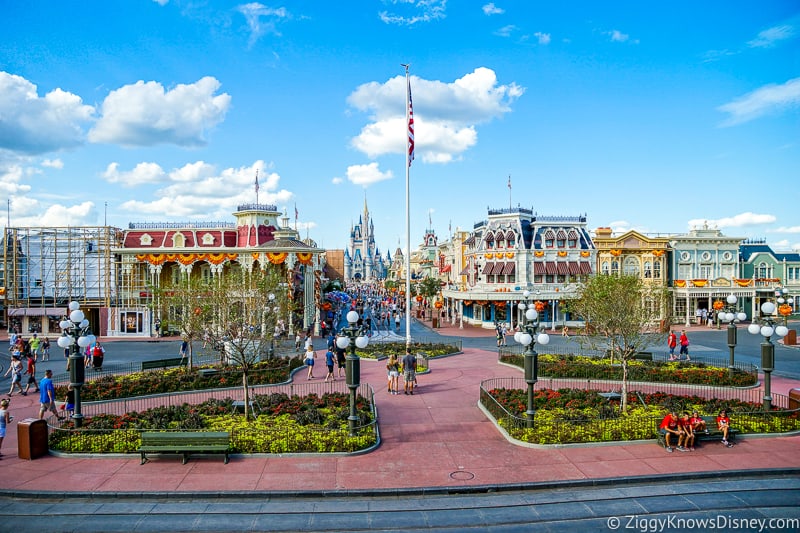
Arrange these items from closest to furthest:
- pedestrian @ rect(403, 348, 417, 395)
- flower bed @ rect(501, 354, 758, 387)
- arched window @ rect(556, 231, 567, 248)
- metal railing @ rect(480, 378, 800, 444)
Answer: metal railing @ rect(480, 378, 800, 444), pedestrian @ rect(403, 348, 417, 395), flower bed @ rect(501, 354, 758, 387), arched window @ rect(556, 231, 567, 248)

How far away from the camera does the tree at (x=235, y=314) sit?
1923 centimetres

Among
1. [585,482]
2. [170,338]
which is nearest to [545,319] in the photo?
[170,338]

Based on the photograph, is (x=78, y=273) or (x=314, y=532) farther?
(x=78, y=273)

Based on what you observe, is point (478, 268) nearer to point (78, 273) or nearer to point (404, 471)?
point (78, 273)

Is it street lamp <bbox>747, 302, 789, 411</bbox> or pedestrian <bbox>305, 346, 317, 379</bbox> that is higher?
street lamp <bbox>747, 302, 789, 411</bbox>

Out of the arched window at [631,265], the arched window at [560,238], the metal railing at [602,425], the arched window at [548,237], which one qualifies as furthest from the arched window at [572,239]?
the metal railing at [602,425]

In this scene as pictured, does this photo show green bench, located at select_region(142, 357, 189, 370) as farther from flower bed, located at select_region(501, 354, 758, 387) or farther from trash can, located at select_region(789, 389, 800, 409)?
trash can, located at select_region(789, 389, 800, 409)

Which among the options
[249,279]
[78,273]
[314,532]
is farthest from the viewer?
[78,273]

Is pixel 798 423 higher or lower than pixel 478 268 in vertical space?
lower

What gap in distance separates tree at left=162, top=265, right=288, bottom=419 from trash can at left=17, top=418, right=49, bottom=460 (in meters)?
5.41

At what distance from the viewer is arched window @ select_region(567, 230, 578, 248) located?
49969mm

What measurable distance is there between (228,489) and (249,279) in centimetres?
→ 1212

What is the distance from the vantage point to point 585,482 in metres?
12.5

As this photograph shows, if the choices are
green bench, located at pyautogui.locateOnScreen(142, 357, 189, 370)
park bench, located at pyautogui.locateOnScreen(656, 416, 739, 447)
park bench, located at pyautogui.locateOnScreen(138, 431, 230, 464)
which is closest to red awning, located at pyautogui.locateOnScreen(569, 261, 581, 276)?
park bench, located at pyautogui.locateOnScreen(656, 416, 739, 447)
